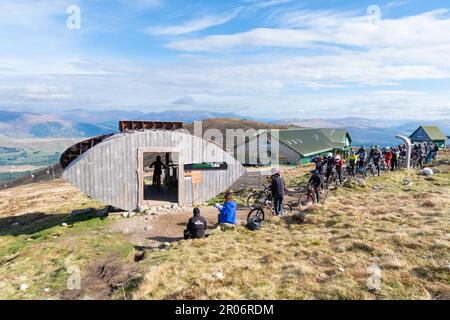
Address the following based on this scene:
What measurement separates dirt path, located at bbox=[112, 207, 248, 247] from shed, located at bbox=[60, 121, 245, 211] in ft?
4.65

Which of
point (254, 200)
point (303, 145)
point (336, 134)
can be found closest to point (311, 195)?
point (254, 200)

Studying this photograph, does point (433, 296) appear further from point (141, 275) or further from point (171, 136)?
point (171, 136)

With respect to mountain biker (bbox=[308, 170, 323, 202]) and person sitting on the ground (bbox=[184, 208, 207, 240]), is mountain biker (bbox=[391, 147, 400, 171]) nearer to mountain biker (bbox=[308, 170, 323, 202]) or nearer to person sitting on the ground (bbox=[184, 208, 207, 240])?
mountain biker (bbox=[308, 170, 323, 202])

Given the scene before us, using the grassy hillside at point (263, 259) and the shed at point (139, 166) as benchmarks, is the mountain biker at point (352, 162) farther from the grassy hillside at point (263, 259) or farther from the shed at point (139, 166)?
the shed at point (139, 166)

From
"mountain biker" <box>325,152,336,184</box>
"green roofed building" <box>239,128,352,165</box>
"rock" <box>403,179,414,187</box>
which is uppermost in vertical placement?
"green roofed building" <box>239,128,352,165</box>

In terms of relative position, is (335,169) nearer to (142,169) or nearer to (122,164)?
(142,169)

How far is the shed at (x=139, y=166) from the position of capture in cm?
1722

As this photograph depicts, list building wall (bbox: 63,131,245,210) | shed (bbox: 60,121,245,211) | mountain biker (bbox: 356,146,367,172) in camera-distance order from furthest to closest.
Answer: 1. mountain biker (bbox: 356,146,367,172)
2. shed (bbox: 60,121,245,211)
3. building wall (bbox: 63,131,245,210)

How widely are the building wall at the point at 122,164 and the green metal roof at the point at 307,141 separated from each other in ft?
97.4

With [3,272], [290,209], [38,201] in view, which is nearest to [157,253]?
[3,272]

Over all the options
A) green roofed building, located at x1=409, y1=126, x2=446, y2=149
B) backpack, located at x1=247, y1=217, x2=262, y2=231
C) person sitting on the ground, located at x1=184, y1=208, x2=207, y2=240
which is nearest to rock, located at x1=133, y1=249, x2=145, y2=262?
person sitting on the ground, located at x1=184, y1=208, x2=207, y2=240

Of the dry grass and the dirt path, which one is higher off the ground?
the dry grass

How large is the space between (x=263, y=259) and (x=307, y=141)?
149ft

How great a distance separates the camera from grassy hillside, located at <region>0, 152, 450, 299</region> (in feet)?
27.1
